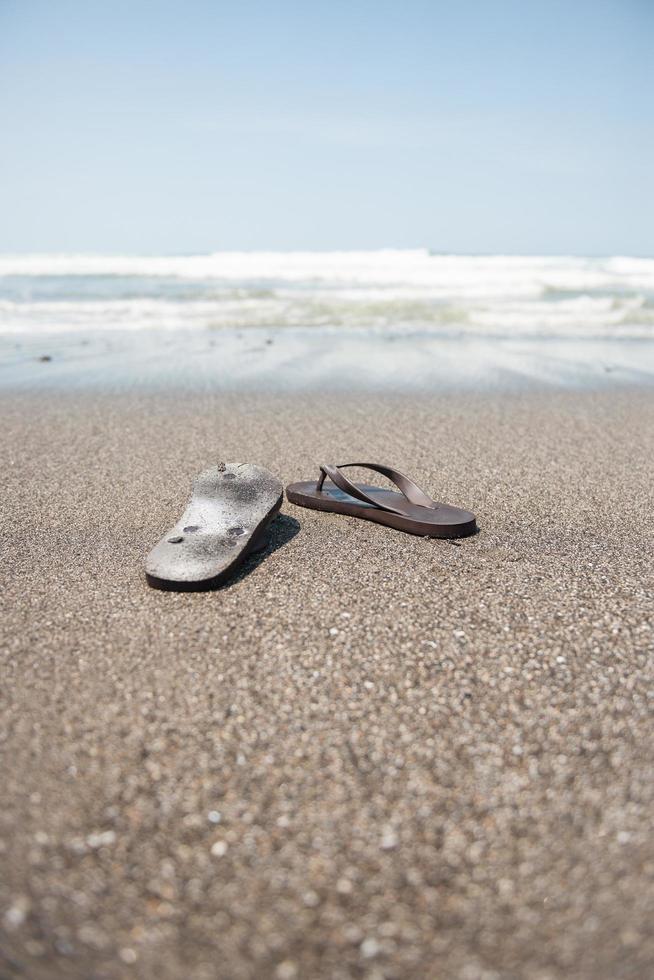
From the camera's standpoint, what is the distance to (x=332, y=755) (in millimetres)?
1312

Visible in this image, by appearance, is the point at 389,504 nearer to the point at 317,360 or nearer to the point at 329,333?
the point at 317,360

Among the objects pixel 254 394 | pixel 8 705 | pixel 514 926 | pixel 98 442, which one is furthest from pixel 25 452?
pixel 514 926

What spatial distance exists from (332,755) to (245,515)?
0.99 metres

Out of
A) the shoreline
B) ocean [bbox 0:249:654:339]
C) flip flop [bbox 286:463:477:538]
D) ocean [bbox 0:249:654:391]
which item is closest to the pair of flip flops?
flip flop [bbox 286:463:477:538]

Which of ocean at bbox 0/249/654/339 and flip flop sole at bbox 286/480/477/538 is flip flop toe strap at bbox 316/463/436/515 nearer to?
flip flop sole at bbox 286/480/477/538

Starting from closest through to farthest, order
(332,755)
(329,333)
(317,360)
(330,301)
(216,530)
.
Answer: (332,755) < (216,530) < (317,360) < (329,333) < (330,301)

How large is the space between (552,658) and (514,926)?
67cm

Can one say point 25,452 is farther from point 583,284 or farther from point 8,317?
point 583,284

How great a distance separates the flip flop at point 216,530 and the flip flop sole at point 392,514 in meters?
0.23

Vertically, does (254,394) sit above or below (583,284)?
below

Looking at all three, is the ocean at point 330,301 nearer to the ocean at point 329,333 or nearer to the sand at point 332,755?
the ocean at point 329,333

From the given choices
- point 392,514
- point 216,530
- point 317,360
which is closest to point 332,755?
point 216,530

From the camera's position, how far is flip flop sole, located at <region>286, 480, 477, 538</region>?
2.29m

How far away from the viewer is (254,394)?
4754 mm
